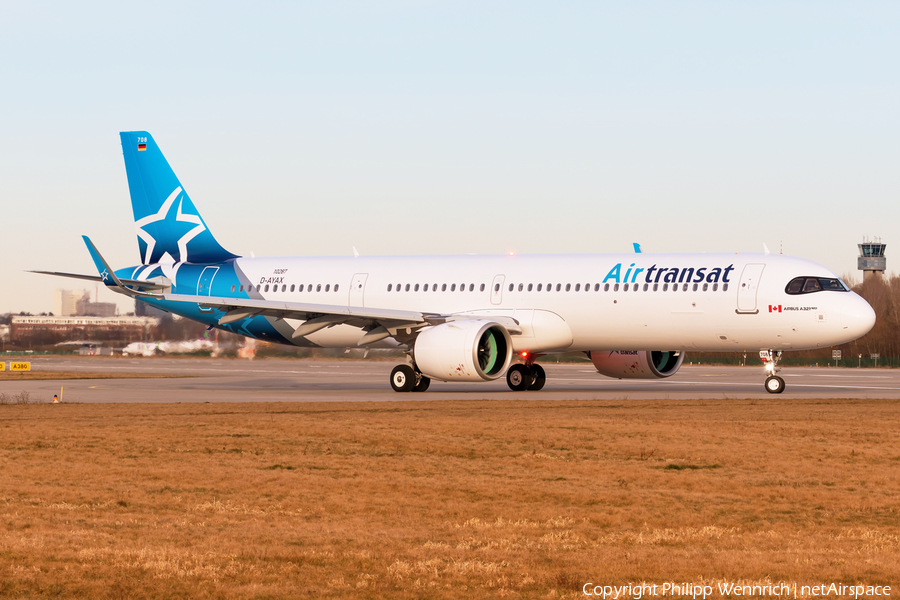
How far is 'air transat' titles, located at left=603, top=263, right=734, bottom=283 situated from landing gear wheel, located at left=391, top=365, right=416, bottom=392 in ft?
21.1

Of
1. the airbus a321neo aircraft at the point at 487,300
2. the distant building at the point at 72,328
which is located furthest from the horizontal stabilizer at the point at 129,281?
the distant building at the point at 72,328

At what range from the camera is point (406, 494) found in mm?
12594

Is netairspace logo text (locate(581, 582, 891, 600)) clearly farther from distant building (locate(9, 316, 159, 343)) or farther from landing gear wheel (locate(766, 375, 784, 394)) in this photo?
distant building (locate(9, 316, 159, 343))

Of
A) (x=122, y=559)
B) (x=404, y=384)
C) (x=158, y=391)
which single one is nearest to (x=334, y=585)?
(x=122, y=559)

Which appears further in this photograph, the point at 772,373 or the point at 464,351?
the point at 772,373

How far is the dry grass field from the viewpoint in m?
8.47

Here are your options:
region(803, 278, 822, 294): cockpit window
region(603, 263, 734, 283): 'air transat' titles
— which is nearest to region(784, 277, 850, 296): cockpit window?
region(803, 278, 822, 294): cockpit window

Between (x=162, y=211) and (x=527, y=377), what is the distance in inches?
576

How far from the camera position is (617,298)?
1247 inches

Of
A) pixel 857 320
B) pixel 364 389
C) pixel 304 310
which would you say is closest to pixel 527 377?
pixel 364 389

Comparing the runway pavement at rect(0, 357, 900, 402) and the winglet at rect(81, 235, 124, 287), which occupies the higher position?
the winglet at rect(81, 235, 124, 287)

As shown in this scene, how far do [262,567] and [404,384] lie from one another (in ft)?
81.3

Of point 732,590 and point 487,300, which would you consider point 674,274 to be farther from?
point 732,590

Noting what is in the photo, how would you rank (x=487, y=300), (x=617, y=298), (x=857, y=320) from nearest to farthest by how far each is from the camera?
(x=857, y=320)
(x=617, y=298)
(x=487, y=300)
